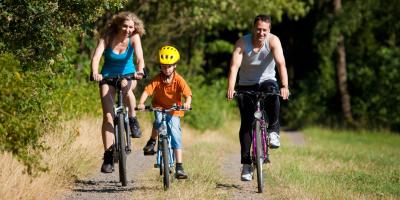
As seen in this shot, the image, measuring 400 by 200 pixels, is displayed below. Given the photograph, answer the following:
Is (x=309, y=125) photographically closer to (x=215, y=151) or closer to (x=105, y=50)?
(x=215, y=151)

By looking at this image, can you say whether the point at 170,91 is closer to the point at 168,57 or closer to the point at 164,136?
the point at 168,57

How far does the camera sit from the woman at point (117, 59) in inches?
411

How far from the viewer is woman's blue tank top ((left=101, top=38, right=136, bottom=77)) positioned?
10.5 metres

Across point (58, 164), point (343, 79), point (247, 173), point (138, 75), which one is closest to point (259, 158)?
point (247, 173)

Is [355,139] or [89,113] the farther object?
[355,139]

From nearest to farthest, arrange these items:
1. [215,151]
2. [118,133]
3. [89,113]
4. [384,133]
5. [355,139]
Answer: [118,133] → [89,113] → [215,151] → [355,139] → [384,133]

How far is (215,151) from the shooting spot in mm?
16938

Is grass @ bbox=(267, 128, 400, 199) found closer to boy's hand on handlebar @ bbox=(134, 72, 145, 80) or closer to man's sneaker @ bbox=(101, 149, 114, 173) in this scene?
man's sneaker @ bbox=(101, 149, 114, 173)

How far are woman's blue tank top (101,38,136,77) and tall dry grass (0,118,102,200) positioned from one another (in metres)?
1.04

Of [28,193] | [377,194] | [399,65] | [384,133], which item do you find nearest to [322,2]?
[399,65]

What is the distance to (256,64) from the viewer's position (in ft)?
34.6

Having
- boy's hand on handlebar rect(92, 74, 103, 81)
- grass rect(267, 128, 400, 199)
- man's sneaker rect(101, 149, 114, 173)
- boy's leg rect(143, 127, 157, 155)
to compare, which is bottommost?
grass rect(267, 128, 400, 199)

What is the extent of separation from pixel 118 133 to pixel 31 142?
6.16 ft

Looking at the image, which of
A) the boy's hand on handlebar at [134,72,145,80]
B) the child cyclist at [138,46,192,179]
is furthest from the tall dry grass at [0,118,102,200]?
the boy's hand on handlebar at [134,72,145,80]
